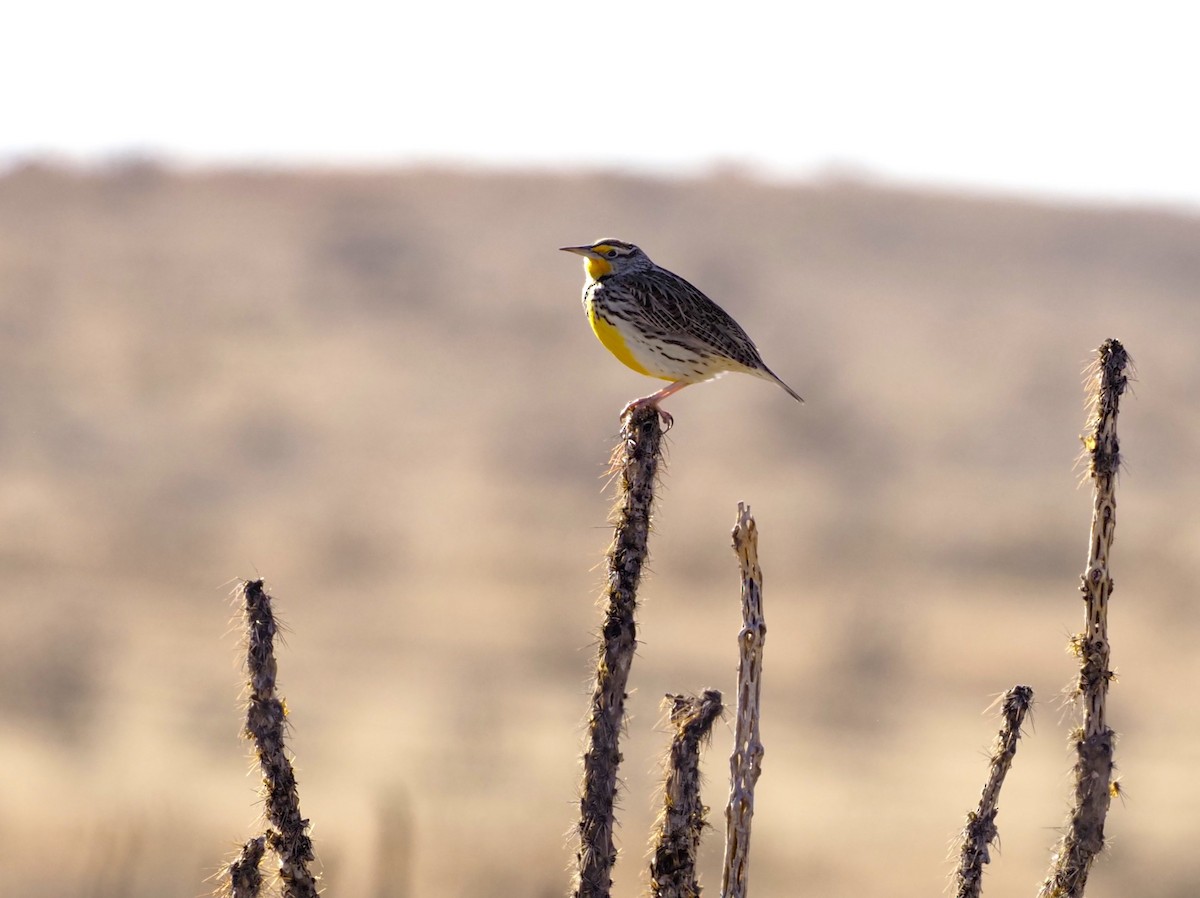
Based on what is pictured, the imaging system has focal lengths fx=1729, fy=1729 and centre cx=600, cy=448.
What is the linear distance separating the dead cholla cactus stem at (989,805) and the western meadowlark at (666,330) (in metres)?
2.64

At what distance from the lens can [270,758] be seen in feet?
16.4

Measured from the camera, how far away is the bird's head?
824 centimetres

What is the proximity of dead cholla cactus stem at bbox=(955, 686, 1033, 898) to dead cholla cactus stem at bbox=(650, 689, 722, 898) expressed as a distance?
0.80m

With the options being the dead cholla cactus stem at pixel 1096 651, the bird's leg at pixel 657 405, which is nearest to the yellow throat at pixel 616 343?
the bird's leg at pixel 657 405

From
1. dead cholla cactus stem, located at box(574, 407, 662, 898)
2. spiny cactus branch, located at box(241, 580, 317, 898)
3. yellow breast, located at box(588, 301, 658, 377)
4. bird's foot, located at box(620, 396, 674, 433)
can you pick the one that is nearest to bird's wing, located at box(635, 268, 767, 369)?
yellow breast, located at box(588, 301, 658, 377)

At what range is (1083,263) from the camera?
159ft

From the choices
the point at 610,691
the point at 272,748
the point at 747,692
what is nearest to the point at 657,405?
the point at 610,691

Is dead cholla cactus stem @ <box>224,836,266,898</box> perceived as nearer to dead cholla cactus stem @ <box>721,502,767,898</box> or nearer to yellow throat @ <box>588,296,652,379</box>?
dead cholla cactus stem @ <box>721,502,767,898</box>

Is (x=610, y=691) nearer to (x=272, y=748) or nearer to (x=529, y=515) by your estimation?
(x=272, y=748)

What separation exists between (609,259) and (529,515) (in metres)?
23.1

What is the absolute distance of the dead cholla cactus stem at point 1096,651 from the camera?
513cm

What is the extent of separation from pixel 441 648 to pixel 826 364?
16.9 metres

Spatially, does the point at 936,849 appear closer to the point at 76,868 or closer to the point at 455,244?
the point at 76,868

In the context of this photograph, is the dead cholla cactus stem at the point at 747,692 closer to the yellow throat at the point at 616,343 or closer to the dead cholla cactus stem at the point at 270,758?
the dead cholla cactus stem at the point at 270,758
